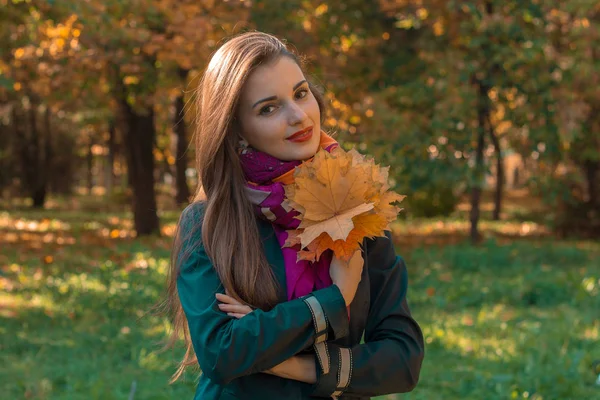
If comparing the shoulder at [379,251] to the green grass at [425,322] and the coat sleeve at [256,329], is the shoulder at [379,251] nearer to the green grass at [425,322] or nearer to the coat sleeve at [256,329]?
the coat sleeve at [256,329]

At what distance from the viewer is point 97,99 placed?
17.5 meters

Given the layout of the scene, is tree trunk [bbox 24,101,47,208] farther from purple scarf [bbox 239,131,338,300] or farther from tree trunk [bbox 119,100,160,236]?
purple scarf [bbox 239,131,338,300]

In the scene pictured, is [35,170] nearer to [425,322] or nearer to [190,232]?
[425,322]

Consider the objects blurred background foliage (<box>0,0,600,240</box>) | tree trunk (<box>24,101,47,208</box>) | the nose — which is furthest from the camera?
tree trunk (<box>24,101,47,208</box>)

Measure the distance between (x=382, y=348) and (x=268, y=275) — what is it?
38 cm

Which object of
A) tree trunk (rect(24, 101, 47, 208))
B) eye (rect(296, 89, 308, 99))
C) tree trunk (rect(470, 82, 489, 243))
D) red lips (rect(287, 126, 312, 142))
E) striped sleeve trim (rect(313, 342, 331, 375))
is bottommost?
tree trunk (rect(24, 101, 47, 208))

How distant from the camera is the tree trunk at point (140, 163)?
620 inches

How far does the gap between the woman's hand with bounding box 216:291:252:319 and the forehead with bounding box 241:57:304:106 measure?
1.88ft

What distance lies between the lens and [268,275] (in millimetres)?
2188

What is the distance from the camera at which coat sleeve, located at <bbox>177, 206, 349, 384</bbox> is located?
2.04 metres

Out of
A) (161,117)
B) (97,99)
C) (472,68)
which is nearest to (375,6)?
(472,68)

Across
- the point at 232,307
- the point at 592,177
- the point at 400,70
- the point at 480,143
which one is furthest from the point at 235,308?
the point at 592,177

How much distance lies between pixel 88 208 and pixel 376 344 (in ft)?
89.8

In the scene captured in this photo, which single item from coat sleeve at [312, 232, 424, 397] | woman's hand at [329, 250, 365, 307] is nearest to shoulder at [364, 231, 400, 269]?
coat sleeve at [312, 232, 424, 397]
